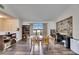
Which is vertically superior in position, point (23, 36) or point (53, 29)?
point (53, 29)

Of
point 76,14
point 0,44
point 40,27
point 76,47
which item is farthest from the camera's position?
point 40,27

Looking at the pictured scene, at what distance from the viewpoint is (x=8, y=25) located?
8.52 m

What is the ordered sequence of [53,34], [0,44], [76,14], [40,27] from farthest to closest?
[53,34], [40,27], [0,44], [76,14]

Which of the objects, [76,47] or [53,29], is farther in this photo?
[53,29]

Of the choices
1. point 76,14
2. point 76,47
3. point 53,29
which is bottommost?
point 76,47

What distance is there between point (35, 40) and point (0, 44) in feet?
5.47
